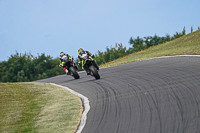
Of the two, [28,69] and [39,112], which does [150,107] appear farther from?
[28,69]

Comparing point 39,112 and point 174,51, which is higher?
point 174,51

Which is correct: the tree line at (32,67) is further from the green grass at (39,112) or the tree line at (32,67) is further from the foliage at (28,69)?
the green grass at (39,112)

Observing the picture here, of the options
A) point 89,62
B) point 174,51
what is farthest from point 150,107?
point 174,51

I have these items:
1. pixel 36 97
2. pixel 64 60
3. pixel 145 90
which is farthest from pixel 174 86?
pixel 64 60

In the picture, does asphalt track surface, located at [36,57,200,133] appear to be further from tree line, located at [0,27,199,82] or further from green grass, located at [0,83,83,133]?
tree line, located at [0,27,199,82]

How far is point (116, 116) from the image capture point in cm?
798

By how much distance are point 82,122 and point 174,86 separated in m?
3.56

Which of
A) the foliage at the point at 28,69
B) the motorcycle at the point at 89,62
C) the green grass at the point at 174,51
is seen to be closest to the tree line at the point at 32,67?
the foliage at the point at 28,69

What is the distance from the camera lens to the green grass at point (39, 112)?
8475mm

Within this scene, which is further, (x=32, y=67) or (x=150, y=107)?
(x=32, y=67)

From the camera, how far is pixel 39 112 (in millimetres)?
10570

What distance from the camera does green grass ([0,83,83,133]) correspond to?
848 cm

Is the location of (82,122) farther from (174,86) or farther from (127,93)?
(174,86)

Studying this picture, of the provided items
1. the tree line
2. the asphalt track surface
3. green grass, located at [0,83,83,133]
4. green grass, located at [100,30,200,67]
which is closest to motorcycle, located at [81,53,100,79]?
green grass, located at [0,83,83,133]
